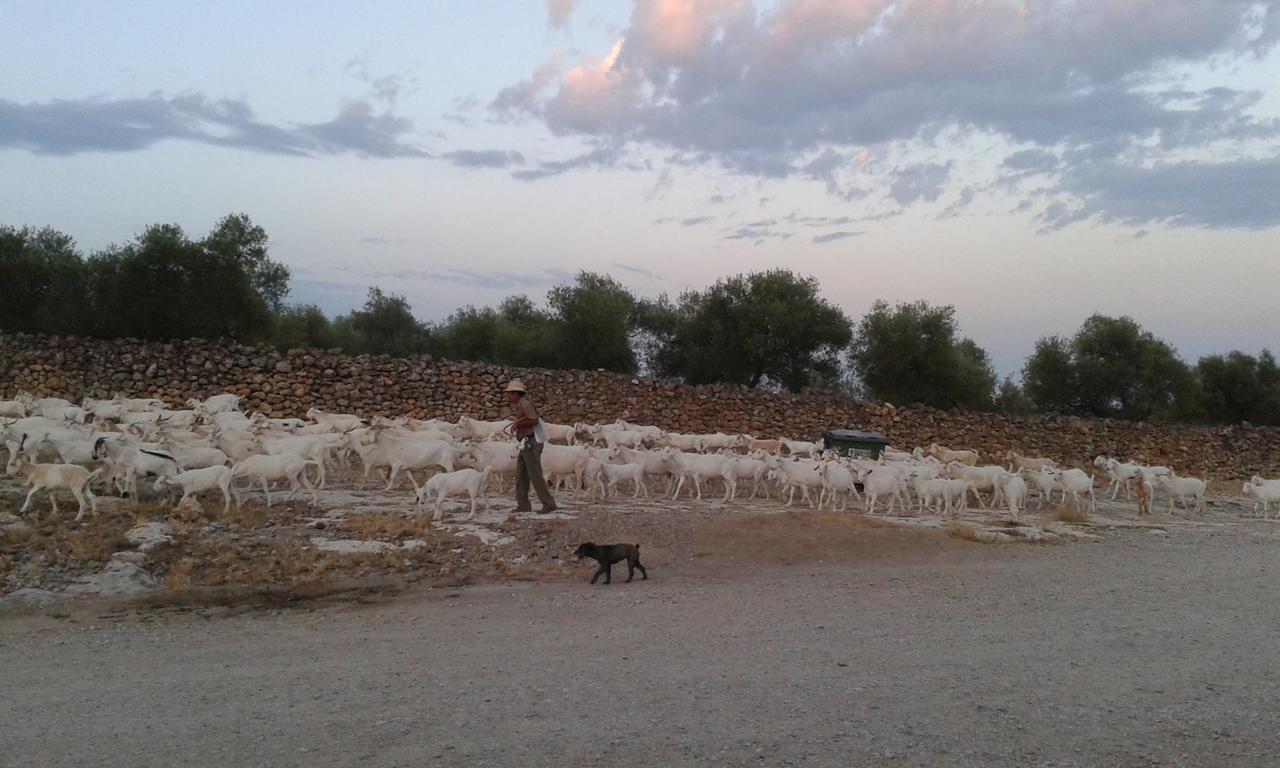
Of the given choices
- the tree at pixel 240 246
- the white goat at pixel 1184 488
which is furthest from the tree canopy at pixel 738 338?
the white goat at pixel 1184 488

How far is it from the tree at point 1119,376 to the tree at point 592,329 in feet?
65.0

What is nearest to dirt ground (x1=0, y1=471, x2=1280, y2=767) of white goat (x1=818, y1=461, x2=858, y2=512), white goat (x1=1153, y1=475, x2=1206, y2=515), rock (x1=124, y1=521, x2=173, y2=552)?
rock (x1=124, y1=521, x2=173, y2=552)

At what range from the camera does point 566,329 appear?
1640 inches

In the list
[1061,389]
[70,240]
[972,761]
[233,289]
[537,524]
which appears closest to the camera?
[972,761]

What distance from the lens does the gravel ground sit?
6.38m

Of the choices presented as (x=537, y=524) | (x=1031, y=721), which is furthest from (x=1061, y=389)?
(x=1031, y=721)

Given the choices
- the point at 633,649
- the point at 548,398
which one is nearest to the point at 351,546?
the point at 633,649

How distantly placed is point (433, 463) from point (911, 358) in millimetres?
28154

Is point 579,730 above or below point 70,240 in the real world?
below

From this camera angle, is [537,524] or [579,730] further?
[537,524]

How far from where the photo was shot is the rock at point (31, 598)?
1067cm

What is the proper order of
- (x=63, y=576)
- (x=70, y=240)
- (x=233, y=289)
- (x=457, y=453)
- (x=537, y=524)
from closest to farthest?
(x=63, y=576), (x=537, y=524), (x=457, y=453), (x=233, y=289), (x=70, y=240)

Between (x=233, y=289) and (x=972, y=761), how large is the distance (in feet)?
105

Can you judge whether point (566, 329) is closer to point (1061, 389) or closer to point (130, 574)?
point (1061, 389)
